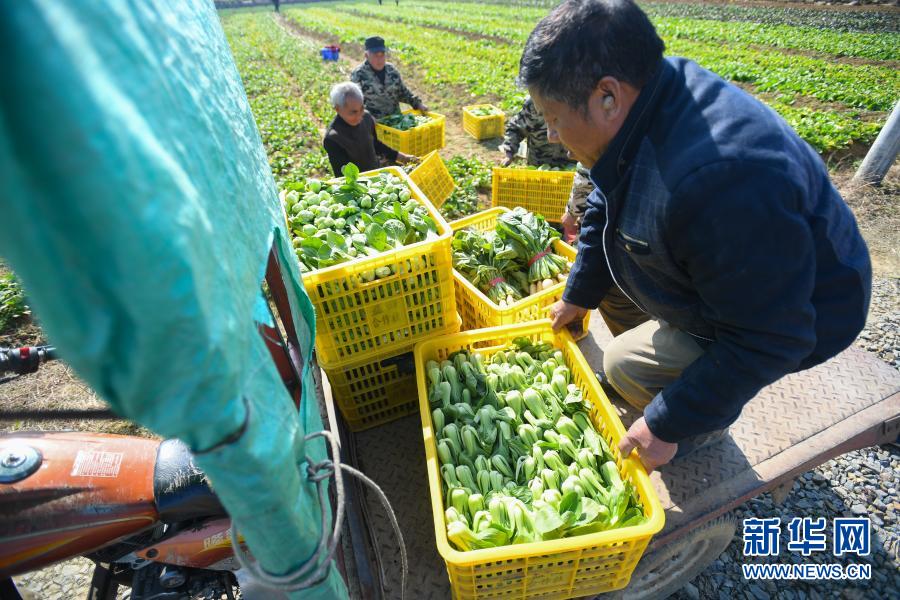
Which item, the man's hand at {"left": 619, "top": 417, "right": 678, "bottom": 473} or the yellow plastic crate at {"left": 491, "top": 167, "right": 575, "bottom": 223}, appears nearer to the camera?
the man's hand at {"left": 619, "top": 417, "right": 678, "bottom": 473}

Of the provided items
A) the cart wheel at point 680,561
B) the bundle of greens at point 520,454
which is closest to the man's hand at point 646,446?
the bundle of greens at point 520,454

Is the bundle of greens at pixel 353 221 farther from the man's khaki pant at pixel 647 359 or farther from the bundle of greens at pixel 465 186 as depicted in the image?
the bundle of greens at pixel 465 186

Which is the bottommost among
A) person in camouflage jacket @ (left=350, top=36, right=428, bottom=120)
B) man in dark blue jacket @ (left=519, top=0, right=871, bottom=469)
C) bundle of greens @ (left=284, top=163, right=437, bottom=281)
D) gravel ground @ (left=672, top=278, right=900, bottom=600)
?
gravel ground @ (left=672, top=278, right=900, bottom=600)

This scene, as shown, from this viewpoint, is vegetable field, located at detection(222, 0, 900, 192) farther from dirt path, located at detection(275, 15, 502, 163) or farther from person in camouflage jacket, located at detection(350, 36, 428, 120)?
person in camouflage jacket, located at detection(350, 36, 428, 120)

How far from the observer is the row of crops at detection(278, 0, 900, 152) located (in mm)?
9906

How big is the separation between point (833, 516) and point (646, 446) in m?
2.22

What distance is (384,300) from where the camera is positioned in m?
2.60

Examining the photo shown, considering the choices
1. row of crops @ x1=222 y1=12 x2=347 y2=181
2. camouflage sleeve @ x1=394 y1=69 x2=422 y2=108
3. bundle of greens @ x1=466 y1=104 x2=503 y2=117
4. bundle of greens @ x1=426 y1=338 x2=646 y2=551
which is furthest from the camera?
row of crops @ x1=222 y1=12 x2=347 y2=181

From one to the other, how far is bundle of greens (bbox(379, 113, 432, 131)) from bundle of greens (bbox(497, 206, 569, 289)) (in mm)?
4010

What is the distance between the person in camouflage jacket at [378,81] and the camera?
694cm

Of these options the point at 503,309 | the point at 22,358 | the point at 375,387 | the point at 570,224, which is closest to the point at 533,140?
the point at 570,224

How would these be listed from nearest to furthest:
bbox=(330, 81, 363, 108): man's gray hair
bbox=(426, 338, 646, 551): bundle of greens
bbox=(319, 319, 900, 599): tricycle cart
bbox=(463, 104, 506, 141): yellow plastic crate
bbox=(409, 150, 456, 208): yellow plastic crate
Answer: bbox=(426, 338, 646, 551): bundle of greens
bbox=(319, 319, 900, 599): tricycle cart
bbox=(330, 81, 363, 108): man's gray hair
bbox=(409, 150, 456, 208): yellow plastic crate
bbox=(463, 104, 506, 141): yellow plastic crate

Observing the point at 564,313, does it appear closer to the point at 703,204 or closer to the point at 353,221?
the point at 703,204

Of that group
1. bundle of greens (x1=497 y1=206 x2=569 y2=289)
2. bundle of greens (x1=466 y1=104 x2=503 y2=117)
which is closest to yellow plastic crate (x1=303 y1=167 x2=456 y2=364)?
bundle of greens (x1=497 y1=206 x2=569 y2=289)
